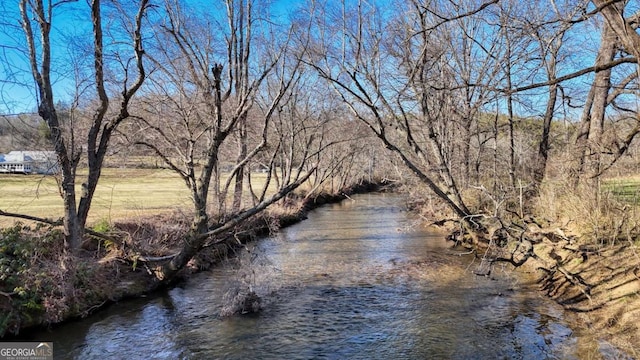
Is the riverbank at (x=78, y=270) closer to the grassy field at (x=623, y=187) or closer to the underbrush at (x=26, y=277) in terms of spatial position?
the underbrush at (x=26, y=277)

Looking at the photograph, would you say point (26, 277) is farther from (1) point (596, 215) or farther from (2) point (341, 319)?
(1) point (596, 215)

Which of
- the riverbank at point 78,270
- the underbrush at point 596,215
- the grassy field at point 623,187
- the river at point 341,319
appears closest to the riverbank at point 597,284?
the underbrush at point 596,215

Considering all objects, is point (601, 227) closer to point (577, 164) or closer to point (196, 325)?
point (577, 164)

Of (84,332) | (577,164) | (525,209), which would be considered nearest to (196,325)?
(84,332)

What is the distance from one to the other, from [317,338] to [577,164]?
30.3ft

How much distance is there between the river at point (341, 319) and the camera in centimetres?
801

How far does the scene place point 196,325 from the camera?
933 centimetres

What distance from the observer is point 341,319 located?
380 inches

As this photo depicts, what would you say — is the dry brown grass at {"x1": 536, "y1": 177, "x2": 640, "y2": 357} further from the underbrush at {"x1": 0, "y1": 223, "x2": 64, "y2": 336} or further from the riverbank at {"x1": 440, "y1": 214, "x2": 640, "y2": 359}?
the underbrush at {"x1": 0, "y1": 223, "x2": 64, "y2": 336}

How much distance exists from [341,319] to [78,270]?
5.92 meters

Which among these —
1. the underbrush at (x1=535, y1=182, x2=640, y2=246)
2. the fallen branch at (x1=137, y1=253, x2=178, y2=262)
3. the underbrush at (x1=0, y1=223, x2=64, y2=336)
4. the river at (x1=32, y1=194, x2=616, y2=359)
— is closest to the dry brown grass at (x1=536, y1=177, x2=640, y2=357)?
the underbrush at (x1=535, y1=182, x2=640, y2=246)

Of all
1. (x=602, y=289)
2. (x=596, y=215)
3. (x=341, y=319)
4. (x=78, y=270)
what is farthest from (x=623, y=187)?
(x=78, y=270)

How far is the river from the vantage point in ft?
26.3

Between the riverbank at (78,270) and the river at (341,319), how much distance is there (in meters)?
0.44
